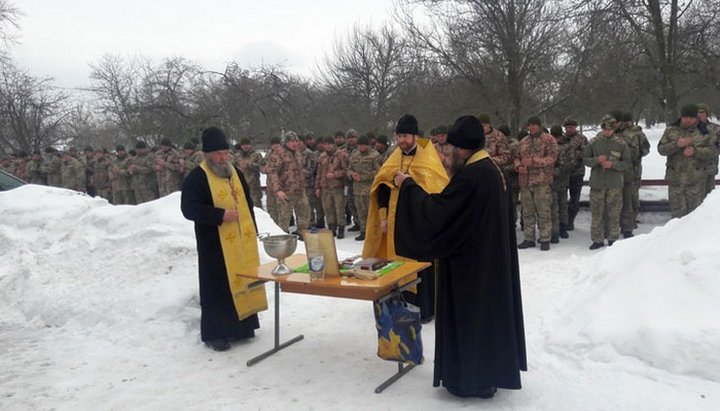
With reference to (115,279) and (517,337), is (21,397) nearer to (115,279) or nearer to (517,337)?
(115,279)

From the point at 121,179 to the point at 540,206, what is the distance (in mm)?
12031

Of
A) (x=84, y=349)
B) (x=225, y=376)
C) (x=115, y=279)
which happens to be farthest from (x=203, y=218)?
(x=115, y=279)

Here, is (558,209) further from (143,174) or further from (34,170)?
(34,170)

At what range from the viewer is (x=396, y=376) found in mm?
4754

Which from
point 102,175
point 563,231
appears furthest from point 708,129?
point 102,175

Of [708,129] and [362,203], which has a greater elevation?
[708,129]

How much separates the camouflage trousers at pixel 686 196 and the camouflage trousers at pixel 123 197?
1389 cm

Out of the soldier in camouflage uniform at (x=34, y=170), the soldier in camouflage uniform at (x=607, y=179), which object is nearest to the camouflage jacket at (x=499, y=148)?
the soldier in camouflage uniform at (x=607, y=179)

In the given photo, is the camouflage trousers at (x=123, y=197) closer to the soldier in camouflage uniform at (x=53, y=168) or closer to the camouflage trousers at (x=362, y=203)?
the soldier in camouflage uniform at (x=53, y=168)

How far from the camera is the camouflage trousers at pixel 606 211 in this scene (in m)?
9.35

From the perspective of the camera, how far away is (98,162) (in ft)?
57.9

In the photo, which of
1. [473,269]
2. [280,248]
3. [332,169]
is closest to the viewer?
[473,269]

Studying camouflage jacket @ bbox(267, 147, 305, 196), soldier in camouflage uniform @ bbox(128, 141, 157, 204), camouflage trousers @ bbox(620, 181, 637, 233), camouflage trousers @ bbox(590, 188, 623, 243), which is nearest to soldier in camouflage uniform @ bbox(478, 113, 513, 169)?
camouflage trousers @ bbox(590, 188, 623, 243)

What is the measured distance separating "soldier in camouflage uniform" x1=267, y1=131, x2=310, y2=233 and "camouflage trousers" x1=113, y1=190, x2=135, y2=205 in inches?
277
